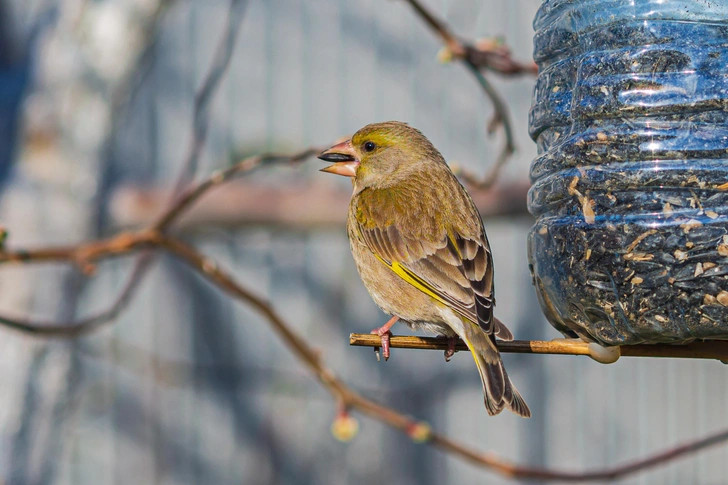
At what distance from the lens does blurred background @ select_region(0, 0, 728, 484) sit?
759 cm

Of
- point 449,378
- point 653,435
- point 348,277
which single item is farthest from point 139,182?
point 653,435

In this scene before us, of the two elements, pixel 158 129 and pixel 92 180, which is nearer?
pixel 92 180

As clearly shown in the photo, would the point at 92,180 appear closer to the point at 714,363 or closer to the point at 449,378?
the point at 449,378

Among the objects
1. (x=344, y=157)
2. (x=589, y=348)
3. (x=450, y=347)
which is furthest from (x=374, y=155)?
(x=589, y=348)

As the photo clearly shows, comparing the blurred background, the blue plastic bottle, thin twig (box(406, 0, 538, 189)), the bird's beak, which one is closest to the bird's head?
the bird's beak

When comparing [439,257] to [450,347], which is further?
[439,257]

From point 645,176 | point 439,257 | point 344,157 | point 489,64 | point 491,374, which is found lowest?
point 491,374

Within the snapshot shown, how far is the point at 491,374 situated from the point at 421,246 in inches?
24.1

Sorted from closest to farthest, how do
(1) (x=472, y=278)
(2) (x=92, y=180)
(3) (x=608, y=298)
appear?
1. (3) (x=608, y=298)
2. (1) (x=472, y=278)
3. (2) (x=92, y=180)

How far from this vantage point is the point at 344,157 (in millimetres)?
4156

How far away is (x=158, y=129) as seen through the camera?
784 cm

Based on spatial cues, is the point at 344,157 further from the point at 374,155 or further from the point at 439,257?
the point at 439,257

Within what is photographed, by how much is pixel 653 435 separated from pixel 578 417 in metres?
0.73

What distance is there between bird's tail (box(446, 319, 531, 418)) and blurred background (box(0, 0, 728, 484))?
3.81 meters
